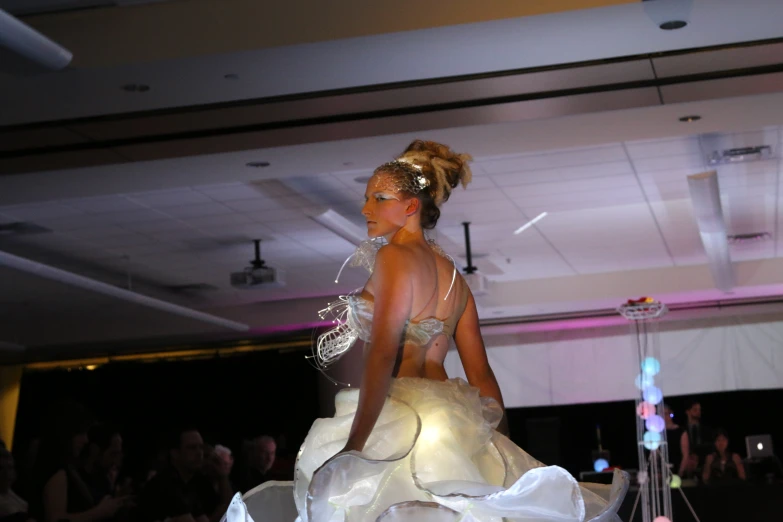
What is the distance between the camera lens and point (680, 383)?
1280cm

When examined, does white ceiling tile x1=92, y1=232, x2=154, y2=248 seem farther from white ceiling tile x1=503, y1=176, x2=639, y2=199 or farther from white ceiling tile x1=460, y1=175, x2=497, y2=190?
white ceiling tile x1=503, y1=176, x2=639, y2=199

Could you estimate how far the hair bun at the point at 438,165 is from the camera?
8.04 ft

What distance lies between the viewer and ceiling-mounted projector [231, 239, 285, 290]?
28.3 ft

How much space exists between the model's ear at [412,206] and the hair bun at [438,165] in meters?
0.06

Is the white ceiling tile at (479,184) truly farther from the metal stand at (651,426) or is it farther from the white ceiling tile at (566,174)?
the metal stand at (651,426)

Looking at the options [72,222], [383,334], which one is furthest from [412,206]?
[72,222]

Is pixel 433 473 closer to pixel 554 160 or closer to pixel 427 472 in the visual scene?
pixel 427 472

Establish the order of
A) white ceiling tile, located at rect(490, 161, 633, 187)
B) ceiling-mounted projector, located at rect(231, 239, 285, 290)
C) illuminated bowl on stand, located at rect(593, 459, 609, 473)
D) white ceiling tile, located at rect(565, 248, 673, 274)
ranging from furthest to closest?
1. illuminated bowl on stand, located at rect(593, 459, 609, 473)
2. white ceiling tile, located at rect(565, 248, 673, 274)
3. ceiling-mounted projector, located at rect(231, 239, 285, 290)
4. white ceiling tile, located at rect(490, 161, 633, 187)

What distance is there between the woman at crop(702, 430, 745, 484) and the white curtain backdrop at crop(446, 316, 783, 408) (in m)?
2.06

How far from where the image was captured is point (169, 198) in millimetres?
7258

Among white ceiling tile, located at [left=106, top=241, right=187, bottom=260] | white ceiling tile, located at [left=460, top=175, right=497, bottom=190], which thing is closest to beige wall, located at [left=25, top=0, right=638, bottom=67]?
white ceiling tile, located at [left=460, top=175, right=497, bottom=190]

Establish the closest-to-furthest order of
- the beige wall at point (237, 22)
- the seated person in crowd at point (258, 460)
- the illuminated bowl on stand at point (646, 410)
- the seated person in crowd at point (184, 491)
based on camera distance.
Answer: the beige wall at point (237, 22), the seated person in crowd at point (184, 491), the seated person in crowd at point (258, 460), the illuminated bowl on stand at point (646, 410)

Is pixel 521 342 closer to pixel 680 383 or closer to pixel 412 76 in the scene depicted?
pixel 680 383

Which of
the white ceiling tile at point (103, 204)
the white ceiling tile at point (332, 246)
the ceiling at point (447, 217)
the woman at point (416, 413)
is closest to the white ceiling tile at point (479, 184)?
the ceiling at point (447, 217)
